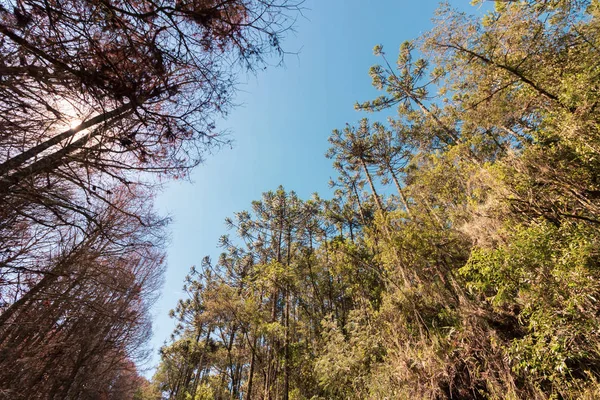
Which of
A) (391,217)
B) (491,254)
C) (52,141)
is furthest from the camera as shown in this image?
(391,217)

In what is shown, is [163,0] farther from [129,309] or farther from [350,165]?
[129,309]

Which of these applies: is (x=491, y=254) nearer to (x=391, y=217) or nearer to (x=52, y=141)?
(x=391, y=217)

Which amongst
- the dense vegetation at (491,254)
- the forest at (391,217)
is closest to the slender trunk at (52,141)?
the forest at (391,217)

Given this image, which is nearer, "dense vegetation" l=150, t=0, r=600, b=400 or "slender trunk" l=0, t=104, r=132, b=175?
"slender trunk" l=0, t=104, r=132, b=175

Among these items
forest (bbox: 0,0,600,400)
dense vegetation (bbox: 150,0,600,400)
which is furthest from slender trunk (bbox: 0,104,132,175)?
dense vegetation (bbox: 150,0,600,400)

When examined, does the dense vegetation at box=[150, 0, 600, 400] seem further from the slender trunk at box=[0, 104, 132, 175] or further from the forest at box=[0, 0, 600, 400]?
the slender trunk at box=[0, 104, 132, 175]

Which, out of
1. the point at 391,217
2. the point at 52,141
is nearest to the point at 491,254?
the point at 391,217

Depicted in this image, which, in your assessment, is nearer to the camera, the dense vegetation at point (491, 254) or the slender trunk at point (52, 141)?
the slender trunk at point (52, 141)

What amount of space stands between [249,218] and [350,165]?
7022 mm

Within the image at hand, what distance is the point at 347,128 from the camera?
12938mm

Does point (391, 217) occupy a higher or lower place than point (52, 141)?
higher

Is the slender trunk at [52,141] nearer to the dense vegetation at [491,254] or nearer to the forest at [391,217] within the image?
the forest at [391,217]

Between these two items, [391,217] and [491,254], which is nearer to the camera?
[491,254]

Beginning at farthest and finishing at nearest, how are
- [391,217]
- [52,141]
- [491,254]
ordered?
[391,217]
[491,254]
[52,141]
